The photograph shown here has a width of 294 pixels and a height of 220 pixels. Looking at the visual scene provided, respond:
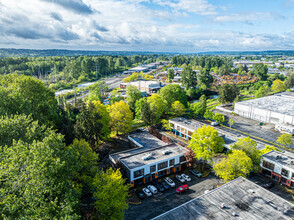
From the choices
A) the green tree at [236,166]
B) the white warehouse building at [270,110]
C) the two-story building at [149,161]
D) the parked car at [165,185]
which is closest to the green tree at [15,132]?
the two-story building at [149,161]

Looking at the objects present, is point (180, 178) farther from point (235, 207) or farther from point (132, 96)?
point (132, 96)

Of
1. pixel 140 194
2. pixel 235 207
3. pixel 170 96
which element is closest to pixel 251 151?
pixel 235 207

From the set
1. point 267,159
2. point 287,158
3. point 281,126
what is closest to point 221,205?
point 267,159

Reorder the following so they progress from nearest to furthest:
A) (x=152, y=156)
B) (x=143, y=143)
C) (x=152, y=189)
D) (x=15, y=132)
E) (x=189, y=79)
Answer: (x=15, y=132) < (x=152, y=189) < (x=152, y=156) < (x=143, y=143) < (x=189, y=79)

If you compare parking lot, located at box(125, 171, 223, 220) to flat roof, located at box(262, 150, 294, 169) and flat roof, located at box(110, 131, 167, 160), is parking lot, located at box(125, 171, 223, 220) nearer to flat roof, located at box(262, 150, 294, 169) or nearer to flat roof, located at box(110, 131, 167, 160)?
flat roof, located at box(110, 131, 167, 160)

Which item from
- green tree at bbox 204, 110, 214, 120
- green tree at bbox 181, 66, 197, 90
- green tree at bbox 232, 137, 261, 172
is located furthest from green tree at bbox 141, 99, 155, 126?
green tree at bbox 181, 66, 197, 90

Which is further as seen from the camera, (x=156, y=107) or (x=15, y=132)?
(x=156, y=107)
